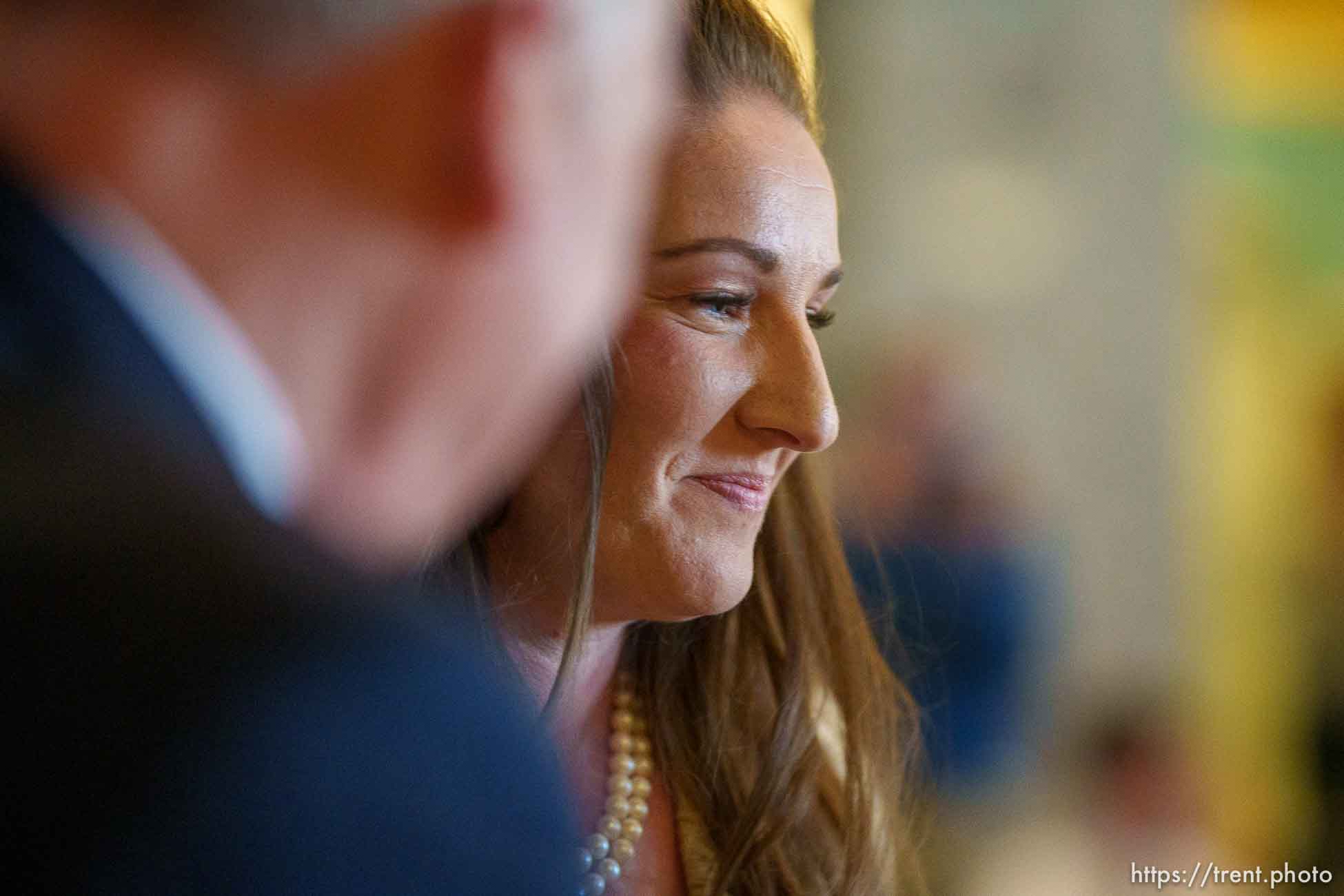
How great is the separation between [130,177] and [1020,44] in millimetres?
4465

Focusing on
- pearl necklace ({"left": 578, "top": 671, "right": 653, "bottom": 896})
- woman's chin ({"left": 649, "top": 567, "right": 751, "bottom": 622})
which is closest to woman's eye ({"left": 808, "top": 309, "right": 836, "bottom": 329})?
woman's chin ({"left": 649, "top": 567, "right": 751, "bottom": 622})

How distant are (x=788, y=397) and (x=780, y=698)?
0.31 meters

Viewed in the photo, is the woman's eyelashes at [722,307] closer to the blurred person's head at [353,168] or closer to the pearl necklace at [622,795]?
the pearl necklace at [622,795]

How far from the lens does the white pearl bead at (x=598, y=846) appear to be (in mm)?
1100

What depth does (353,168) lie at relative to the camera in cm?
39

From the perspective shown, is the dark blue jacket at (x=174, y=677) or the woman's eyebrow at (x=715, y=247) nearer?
the dark blue jacket at (x=174, y=677)

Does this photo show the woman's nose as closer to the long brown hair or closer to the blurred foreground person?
the long brown hair

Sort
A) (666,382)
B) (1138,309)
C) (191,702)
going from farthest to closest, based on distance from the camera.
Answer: (1138,309)
(666,382)
(191,702)

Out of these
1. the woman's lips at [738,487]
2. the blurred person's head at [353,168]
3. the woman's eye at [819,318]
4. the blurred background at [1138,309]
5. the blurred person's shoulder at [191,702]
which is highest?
the blurred person's head at [353,168]

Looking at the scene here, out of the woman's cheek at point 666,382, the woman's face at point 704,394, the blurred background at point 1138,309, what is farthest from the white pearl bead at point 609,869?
the blurred background at point 1138,309

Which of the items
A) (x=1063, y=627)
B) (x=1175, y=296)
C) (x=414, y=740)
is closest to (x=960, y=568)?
(x=1063, y=627)

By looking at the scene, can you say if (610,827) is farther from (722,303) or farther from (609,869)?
(722,303)

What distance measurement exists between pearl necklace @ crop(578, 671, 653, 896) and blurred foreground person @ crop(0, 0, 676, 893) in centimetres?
71

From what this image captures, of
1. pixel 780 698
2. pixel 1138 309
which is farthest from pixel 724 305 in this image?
pixel 1138 309
